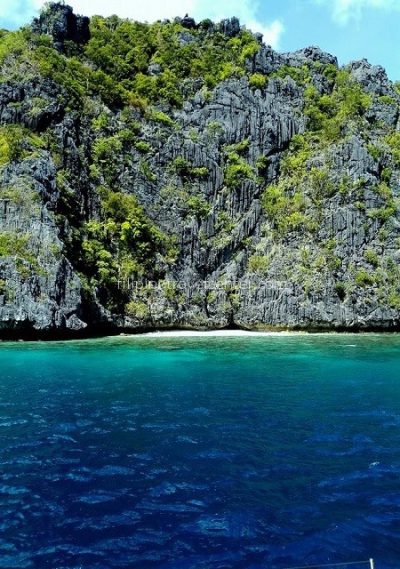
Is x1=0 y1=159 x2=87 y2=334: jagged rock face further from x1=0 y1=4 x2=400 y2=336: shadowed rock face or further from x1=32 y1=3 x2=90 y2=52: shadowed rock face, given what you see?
x1=32 y1=3 x2=90 y2=52: shadowed rock face

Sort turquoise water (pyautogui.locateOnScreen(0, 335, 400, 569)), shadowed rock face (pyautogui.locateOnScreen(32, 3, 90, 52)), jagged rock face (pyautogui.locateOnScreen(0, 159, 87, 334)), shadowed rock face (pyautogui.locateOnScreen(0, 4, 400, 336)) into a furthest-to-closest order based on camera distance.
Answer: shadowed rock face (pyautogui.locateOnScreen(32, 3, 90, 52)), shadowed rock face (pyautogui.locateOnScreen(0, 4, 400, 336)), jagged rock face (pyautogui.locateOnScreen(0, 159, 87, 334)), turquoise water (pyautogui.locateOnScreen(0, 335, 400, 569))

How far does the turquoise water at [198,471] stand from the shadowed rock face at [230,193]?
2718 cm

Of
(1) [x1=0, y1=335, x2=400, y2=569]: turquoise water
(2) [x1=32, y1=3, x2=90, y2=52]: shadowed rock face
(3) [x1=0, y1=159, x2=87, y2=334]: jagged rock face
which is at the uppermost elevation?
(2) [x1=32, y1=3, x2=90, y2=52]: shadowed rock face

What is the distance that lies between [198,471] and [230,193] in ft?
171

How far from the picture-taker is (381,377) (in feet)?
80.5

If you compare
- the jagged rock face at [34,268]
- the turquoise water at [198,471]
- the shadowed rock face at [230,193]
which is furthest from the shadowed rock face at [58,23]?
the turquoise water at [198,471]

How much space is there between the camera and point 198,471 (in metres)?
11.8

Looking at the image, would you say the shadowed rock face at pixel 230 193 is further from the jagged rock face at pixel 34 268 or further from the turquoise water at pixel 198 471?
the turquoise water at pixel 198 471

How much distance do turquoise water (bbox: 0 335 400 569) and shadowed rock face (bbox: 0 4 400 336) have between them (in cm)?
2718

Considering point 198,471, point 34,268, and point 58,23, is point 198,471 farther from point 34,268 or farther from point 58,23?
point 58,23

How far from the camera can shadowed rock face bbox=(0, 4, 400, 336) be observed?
163 feet

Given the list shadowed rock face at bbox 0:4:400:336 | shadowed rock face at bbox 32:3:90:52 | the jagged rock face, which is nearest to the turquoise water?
the jagged rock face

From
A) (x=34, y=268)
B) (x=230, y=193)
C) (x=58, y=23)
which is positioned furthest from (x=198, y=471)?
A: (x=58, y=23)

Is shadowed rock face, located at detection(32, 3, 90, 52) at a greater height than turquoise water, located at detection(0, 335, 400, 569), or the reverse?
shadowed rock face, located at detection(32, 3, 90, 52)
